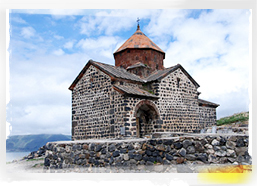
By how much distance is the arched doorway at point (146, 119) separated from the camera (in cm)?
1305

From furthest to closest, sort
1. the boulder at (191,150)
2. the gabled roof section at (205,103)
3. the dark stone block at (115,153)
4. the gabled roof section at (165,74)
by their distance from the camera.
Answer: the gabled roof section at (205,103) → the gabled roof section at (165,74) → the dark stone block at (115,153) → the boulder at (191,150)

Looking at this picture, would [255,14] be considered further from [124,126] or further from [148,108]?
[148,108]

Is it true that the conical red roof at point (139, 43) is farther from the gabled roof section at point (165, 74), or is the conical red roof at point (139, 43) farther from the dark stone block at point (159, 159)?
the dark stone block at point (159, 159)

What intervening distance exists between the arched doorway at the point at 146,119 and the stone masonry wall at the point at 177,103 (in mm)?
371

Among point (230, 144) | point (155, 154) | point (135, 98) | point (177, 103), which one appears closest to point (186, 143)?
point (155, 154)

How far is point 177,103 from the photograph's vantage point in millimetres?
14203

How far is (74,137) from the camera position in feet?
44.5

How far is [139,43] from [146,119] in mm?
5149

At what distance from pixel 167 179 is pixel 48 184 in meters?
2.28

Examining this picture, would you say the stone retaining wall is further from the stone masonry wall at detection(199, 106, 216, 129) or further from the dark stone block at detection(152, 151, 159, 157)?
the stone masonry wall at detection(199, 106, 216, 129)

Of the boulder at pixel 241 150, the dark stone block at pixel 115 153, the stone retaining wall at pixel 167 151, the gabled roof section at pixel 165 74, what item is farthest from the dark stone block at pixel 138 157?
the gabled roof section at pixel 165 74

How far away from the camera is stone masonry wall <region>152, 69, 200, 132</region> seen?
13.4m

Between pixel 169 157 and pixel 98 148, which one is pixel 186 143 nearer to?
pixel 169 157

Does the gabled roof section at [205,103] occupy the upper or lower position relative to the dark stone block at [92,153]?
upper
